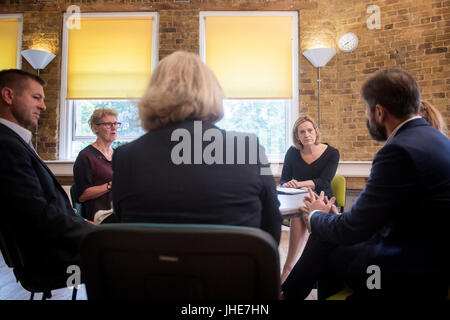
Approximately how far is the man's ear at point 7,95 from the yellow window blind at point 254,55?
307 cm

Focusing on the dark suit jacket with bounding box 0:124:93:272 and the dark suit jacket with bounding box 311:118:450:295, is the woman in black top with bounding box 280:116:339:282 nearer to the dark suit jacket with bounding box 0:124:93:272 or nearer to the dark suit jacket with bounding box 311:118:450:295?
the dark suit jacket with bounding box 311:118:450:295

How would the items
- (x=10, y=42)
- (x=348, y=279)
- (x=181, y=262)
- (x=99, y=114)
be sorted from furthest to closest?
(x=10, y=42)
(x=99, y=114)
(x=348, y=279)
(x=181, y=262)

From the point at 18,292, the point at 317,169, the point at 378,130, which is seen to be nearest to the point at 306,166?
the point at 317,169

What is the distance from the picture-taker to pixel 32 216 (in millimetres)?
1299

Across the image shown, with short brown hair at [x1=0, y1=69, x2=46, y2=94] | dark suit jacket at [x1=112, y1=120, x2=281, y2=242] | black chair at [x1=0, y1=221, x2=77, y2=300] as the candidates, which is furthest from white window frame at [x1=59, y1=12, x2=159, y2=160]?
dark suit jacket at [x1=112, y1=120, x2=281, y2=242]

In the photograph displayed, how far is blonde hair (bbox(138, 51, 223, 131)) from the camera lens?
0.98 m

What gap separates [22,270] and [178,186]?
3.57ft

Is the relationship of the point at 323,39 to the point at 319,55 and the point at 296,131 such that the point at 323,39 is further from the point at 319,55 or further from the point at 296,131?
the point at 296,131

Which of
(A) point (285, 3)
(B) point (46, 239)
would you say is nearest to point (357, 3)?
(A) point (285, 3)

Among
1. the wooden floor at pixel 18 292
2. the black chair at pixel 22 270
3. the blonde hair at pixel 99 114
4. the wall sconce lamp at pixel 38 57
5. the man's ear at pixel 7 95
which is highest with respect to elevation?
the wall sconce lamp at pixel 38 57

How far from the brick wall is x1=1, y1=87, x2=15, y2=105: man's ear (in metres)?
3.05

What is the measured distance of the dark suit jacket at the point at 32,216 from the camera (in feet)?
4.24

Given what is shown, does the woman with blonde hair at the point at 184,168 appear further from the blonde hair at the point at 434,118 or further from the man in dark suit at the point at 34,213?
the blonde hair at the point at 434,118

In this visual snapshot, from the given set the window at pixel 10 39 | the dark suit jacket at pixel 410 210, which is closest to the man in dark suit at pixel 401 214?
the dark suit jacket at pixel 410 210
